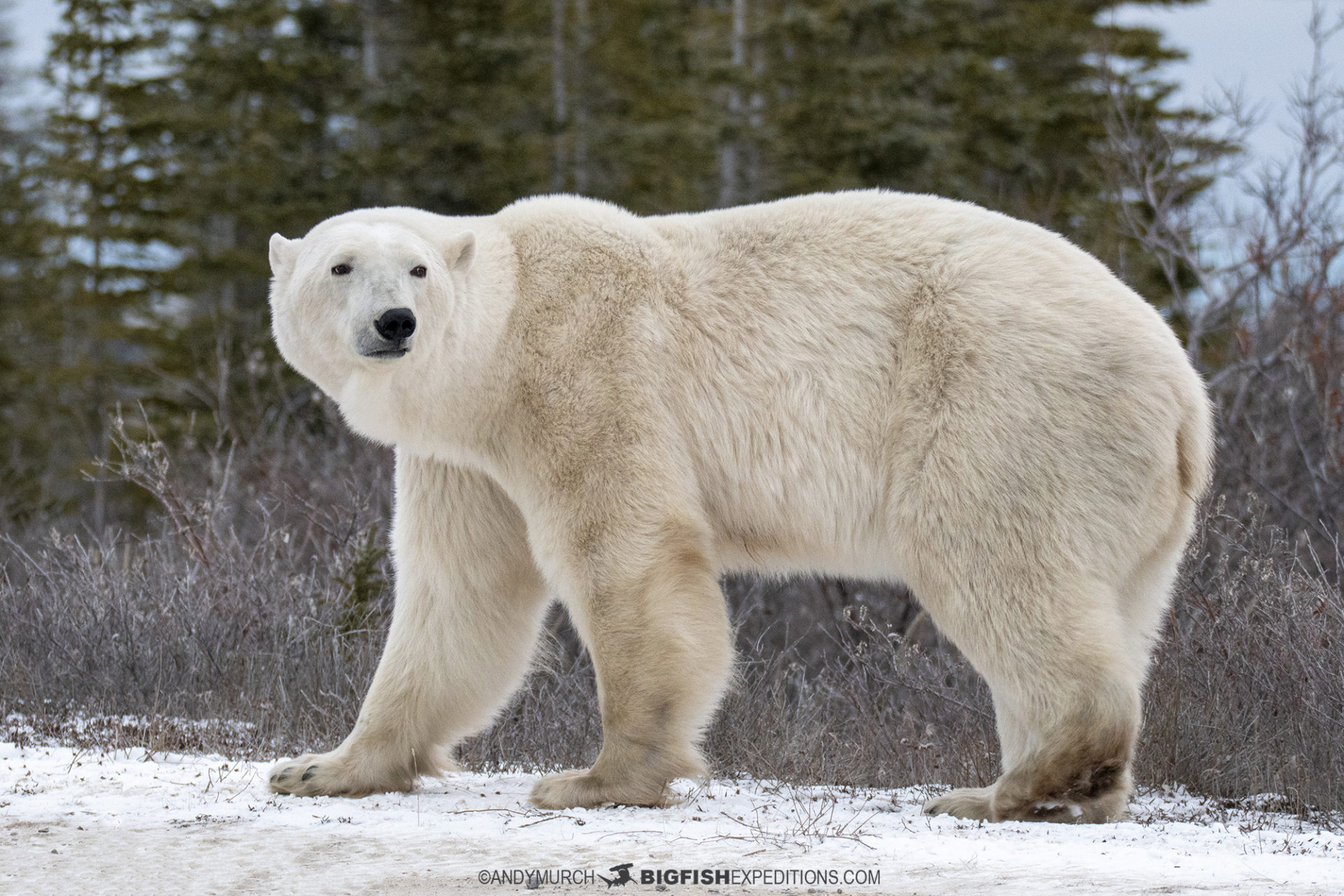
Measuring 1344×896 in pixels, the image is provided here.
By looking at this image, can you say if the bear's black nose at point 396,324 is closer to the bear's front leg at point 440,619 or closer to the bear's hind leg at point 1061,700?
the bear's front leg at point 440,619

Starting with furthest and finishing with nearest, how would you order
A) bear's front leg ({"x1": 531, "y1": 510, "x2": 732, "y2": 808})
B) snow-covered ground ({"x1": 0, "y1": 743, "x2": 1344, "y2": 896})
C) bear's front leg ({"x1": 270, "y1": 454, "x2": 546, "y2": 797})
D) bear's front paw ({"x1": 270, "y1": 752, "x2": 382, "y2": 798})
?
bear's front leg ({"x1": 270, "y1": 454, "x2": 546, "y2": 797}), bear's front paw ({"x1": 270, "y1": 752, "x2": 382, "y2": 798}), bear's front leg ({"x1": 531, "y1": 510, "x2": 732, "y2": 808}), snow-covered ground ({"x1": 0, "y1": 743, "x2": 1344, "y2": 896})

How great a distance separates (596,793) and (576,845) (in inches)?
16.5

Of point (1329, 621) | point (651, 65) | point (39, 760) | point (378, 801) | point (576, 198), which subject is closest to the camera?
point (378, 801)

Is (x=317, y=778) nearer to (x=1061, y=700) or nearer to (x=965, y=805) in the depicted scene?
(x=965, y=805)

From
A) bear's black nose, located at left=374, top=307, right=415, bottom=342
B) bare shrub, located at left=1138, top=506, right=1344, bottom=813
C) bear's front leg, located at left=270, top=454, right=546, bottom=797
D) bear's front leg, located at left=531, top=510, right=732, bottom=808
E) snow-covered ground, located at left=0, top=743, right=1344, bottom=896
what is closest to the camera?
snow-covered ground, located at left=0, top=743, right=1344, bottom=896

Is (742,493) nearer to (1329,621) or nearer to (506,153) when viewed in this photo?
(1329,621)

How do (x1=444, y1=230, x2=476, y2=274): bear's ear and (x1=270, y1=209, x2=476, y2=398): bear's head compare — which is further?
(x1=444, y1=230, x2=476, y2=274): bear's ear

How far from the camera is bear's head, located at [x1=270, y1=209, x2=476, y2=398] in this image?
315cm

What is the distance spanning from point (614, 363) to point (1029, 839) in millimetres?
1474

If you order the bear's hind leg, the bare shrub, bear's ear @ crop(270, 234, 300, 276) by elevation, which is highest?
bear's ear @ crop(270, 234, 300, 276)

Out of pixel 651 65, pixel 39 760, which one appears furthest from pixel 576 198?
pixel 651 65

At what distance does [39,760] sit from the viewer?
3607 mm

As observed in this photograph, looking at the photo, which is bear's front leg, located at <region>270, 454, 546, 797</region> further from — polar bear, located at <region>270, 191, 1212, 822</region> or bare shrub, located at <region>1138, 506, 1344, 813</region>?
bare shrub, located at <region>1138, 506, 1344, 813</region>

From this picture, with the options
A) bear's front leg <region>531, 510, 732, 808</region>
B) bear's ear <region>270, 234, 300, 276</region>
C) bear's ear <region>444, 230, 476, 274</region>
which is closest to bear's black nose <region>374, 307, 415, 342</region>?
bear's ear <region>444, 230, 476, 274</region>
